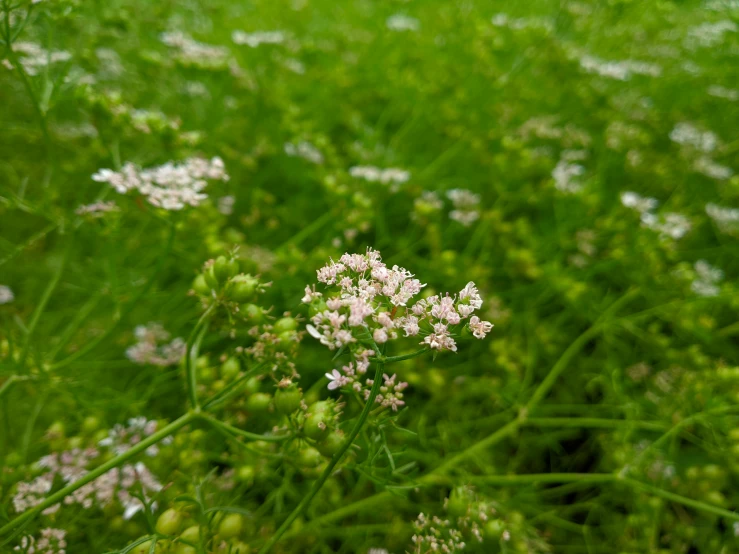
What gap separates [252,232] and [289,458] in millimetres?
1687

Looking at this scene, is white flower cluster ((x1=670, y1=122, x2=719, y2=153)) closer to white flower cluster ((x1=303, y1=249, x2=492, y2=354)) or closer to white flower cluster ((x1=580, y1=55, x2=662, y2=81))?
white flower cluster ((x1=580, y1=55, x2=662, y2=81))

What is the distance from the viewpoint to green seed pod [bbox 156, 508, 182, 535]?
1399 mm

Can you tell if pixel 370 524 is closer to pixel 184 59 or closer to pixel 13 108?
pixel 184 59

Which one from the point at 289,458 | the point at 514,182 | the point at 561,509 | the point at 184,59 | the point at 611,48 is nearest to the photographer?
the point at 289,458

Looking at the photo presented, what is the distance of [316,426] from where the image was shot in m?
1.28

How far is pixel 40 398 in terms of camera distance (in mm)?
2025

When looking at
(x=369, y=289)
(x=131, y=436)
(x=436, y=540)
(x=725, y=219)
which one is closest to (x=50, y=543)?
(x=131, y=436)

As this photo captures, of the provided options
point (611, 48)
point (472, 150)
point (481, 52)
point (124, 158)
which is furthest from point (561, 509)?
point (611, 48)

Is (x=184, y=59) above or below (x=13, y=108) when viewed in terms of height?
above

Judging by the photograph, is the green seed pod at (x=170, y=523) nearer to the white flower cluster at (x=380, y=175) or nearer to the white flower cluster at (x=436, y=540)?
the white flower cluster at (x=436, y=540)

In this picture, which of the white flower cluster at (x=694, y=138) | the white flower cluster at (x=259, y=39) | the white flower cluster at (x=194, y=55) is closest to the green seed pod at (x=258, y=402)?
the white flower cluster at (x=194, y=55)

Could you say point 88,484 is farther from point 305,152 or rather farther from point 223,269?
point 305,152

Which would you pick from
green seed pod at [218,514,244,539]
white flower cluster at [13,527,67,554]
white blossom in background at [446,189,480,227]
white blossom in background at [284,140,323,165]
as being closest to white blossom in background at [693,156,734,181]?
white blossom in background at [446,189,480,227]

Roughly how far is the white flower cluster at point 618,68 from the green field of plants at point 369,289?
0.03 meters
